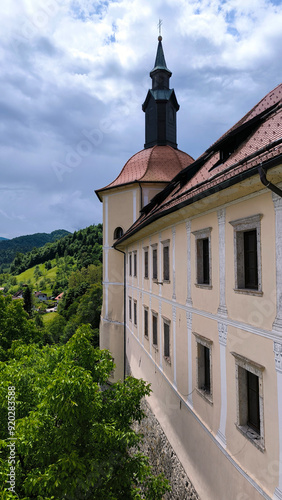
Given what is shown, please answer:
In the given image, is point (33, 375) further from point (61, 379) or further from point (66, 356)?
point (61, 379)

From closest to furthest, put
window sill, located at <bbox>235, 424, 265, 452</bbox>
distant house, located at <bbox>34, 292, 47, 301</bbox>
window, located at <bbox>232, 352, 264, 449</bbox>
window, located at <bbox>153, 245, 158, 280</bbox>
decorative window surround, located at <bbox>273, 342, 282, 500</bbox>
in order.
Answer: decorative window surround, located at <bbox>273, 342, 282, 500</bbox>
window sill, located at <bbox>235, 424, 265, 452</bbox>
window, located at <bbox>232, 352, 264, 449</bbox>
window, located at <bbox>153, 245, 158, 280</bbox>
distant house, located at <bbox>34, 292, 47, 301</bbox>

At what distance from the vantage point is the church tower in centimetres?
2270

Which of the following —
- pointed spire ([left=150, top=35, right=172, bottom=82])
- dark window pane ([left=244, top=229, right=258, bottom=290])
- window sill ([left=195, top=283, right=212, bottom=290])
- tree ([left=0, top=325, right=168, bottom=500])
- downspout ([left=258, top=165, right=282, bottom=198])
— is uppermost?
pointed spire ([left=150, top=35, right=172, bottom=82])

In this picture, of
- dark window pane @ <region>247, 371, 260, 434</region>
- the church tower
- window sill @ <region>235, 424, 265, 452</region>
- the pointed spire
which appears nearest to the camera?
window sill @ <region>235, 424, 265, 452</region>

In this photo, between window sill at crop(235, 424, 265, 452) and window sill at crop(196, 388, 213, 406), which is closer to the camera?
window sill at crop(235, 424, 265, 452)

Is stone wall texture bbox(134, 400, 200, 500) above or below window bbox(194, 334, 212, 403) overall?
below

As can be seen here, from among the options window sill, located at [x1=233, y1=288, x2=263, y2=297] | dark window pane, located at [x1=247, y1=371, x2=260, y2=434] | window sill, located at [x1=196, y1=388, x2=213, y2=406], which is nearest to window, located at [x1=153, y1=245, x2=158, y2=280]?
window sill, located at [x1=196, y1=388, x2=213, y2=406]

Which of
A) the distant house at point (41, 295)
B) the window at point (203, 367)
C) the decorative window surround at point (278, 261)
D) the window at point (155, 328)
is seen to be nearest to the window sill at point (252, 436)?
the window at point (203, 367)

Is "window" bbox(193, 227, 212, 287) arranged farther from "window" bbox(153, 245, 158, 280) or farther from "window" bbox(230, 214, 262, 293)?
"window" bbox(153, 245, 158, 280)

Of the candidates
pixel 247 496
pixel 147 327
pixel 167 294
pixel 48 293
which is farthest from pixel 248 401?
pixel 48 293

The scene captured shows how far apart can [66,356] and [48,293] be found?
129552 millimetres

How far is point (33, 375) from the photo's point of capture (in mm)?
8602

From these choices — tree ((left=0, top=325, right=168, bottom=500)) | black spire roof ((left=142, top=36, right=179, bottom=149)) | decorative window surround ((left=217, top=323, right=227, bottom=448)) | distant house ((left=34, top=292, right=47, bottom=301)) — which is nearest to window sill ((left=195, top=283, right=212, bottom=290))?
decorative window surround ((left=217, top=323, right=227, bottom=448))

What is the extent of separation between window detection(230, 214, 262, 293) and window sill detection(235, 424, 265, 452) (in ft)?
8.57
